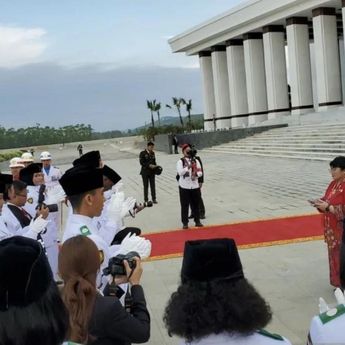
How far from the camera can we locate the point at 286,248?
7.68 meters

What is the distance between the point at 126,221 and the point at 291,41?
28.3 metres

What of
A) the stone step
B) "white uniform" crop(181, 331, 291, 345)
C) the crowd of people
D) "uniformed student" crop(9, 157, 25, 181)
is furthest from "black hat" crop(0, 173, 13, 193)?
the stone step

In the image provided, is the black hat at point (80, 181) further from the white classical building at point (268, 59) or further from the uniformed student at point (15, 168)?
the white classical building at point (268, 59)

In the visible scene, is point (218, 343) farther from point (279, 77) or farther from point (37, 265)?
point (279, 77)

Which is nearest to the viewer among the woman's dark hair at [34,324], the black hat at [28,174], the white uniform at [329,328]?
the woman's dark hair at [34,324]

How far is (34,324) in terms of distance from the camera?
1.60 meters

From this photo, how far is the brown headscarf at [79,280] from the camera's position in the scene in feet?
7.41

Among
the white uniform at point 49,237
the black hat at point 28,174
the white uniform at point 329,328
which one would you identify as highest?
the black hat at point 28,174

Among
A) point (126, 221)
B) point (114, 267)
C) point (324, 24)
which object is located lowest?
point (126, 221)

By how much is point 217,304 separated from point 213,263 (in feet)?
0.49

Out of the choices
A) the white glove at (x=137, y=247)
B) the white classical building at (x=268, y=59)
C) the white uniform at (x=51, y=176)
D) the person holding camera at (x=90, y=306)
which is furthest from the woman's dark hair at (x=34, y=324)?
the white classical building at (x=268, y=59)

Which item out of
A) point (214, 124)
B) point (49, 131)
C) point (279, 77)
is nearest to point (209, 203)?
point (279, 77)

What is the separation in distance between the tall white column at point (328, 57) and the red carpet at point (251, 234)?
85.0 feet

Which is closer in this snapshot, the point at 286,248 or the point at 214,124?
the point at 286,248
